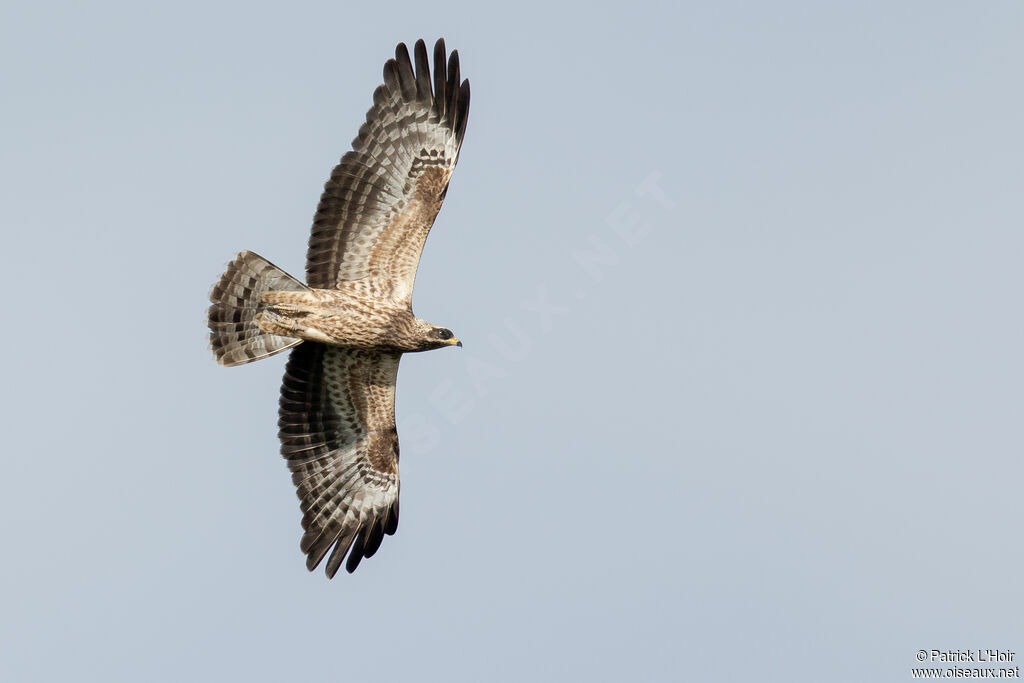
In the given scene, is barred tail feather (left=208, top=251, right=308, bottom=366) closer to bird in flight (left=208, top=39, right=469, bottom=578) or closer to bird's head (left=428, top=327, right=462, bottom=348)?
bird in flight (left=208, top=39, right=469, bottom=578)

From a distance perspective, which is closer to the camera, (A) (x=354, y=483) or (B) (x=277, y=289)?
(B) (x=277, y=289)

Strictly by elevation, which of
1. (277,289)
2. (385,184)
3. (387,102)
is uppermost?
(387,102)

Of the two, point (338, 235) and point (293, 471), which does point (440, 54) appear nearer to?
point (338, 235)

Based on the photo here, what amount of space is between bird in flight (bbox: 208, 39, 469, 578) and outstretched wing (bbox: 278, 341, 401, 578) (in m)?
0.03

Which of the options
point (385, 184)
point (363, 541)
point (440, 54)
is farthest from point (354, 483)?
point (440, 54)

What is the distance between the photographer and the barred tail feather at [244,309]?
1391 centimetres

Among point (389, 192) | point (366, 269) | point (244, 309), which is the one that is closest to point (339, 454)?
point (244, 309)

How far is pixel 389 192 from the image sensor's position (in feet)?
45.9

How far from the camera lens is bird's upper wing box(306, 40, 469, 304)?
13938mm

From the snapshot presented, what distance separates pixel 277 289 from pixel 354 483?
2.35m

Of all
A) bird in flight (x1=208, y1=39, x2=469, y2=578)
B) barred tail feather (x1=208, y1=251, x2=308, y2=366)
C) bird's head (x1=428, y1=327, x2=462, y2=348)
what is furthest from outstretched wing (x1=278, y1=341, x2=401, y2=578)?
bird's head (x1=428, y1=327, x2=462, y2=348)

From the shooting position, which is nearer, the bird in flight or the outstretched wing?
the bird in flight

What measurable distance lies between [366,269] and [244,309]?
4.31ft

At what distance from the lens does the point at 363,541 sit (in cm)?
1477
